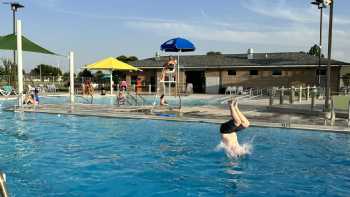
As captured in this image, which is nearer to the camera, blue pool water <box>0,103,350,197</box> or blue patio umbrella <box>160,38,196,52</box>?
blue pool water <box>0,103,350,197</box>

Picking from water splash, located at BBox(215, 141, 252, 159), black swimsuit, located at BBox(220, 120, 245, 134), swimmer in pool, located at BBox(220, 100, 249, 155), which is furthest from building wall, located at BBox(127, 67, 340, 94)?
black swimsuit, located at BBox(220, 120, 245, 134)

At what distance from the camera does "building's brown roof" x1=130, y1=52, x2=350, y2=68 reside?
1336 inches

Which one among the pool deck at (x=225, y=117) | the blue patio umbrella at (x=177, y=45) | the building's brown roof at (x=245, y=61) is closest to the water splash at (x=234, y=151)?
the pool deck at (x=225, y=117)

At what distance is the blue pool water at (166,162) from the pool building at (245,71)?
2079 cm

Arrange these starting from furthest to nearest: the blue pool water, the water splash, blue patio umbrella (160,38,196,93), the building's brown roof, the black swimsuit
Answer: the building's brown roof < blue patio umbrella (160,38,196,93) < the water splash < the black swimsuit < the blue pool water

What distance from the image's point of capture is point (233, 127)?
346 inches

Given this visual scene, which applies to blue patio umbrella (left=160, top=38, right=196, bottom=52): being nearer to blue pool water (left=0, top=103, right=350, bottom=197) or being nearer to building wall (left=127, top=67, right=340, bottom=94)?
blue pool water (left=0, top=103, right=350, bottom=197)

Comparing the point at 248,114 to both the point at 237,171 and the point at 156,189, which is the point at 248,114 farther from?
the point at 156,189

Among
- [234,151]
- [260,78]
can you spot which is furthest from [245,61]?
[234,151]

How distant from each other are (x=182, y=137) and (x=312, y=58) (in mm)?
26878

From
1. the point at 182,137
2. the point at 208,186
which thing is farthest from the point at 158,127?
the point at 208,186

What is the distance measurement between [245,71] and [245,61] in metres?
1.74

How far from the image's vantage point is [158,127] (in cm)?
1329

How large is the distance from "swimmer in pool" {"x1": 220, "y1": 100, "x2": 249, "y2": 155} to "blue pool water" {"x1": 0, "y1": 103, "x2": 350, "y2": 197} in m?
0.31
